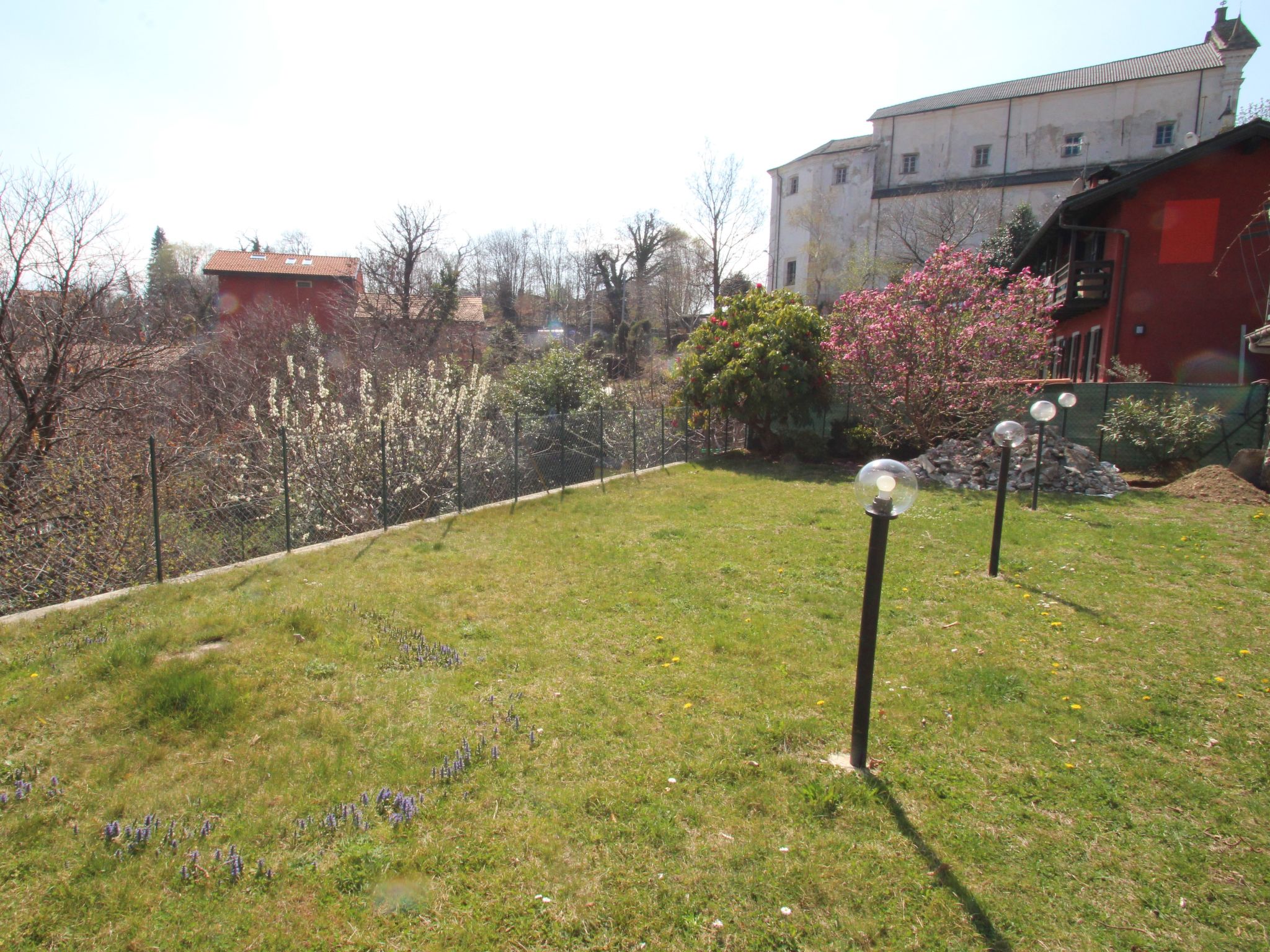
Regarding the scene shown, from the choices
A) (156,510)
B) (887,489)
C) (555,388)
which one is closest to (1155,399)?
(555,388)

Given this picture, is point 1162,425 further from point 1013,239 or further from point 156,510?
point 1013,239

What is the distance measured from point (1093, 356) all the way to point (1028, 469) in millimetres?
9737

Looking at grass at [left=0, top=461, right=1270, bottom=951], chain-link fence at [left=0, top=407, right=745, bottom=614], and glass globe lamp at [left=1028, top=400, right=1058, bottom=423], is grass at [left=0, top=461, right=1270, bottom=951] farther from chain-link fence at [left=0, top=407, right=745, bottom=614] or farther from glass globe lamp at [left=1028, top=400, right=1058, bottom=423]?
glass globe lamp at [left=1028, top=400, right=1058, bottom=423]

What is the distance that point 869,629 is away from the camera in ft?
10.7

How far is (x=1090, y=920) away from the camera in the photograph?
2.41m

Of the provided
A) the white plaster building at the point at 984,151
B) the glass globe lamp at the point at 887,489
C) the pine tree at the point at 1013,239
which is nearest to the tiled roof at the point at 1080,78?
the white plaster building at the point at 984,151

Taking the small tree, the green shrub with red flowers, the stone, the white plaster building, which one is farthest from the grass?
the white plaster building

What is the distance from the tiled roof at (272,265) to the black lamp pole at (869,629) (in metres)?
38.6

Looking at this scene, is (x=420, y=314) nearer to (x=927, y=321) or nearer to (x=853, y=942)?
(x=927, y=321)

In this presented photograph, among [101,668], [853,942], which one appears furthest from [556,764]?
[101,668]

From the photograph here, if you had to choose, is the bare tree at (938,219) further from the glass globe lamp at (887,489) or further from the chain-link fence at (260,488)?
the glass globe lamp at (887,489)

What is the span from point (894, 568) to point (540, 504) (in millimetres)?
5194

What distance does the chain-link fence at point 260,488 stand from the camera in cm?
582

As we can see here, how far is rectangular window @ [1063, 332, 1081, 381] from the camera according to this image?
66.1 ft
